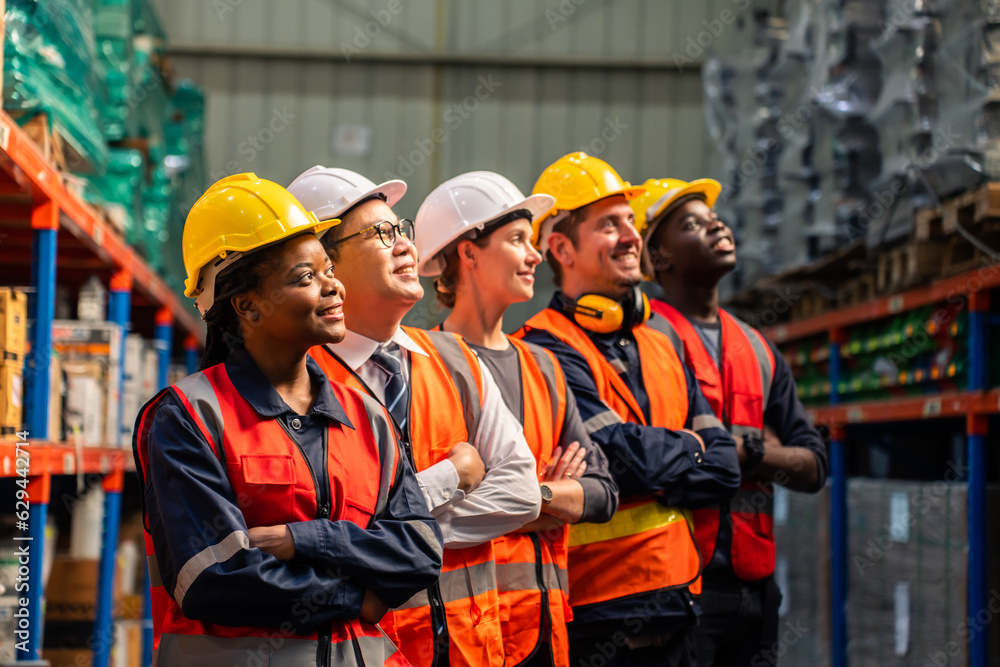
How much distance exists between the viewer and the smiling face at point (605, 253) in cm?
354

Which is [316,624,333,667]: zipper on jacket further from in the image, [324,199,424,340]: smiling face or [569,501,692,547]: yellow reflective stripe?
[569,501,692,547]: yellow reflective stripe

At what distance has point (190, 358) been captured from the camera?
9031 millimetres

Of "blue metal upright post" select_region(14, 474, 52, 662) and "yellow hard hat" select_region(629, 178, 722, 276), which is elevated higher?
"yellow hard hat" select_region(629, 178, 722, 276)

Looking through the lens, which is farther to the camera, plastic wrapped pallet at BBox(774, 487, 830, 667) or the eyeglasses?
plastic wrapped pallet at BBox(774, 487, 830, 667)

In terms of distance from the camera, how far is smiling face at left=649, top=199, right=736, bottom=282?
402 cm

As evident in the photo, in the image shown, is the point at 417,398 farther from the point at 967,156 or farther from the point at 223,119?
the point at 223,119

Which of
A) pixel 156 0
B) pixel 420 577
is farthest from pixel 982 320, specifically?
pixel 156 0

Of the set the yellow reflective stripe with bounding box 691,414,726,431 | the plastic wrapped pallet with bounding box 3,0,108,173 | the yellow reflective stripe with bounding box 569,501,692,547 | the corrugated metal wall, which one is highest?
the corrugated metal wall

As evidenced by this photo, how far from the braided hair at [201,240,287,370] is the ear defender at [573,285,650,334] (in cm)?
155

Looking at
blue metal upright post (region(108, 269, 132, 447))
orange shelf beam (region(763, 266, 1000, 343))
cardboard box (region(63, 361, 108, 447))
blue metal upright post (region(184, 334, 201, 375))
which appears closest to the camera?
cardboard box (region(63, 361, 108, 447))

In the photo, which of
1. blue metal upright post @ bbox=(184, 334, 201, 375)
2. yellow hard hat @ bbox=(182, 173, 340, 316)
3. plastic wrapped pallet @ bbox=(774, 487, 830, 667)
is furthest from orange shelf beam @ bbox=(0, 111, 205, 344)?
plastic wrapped pallet @ bbox=(774, 487, 830, 667)

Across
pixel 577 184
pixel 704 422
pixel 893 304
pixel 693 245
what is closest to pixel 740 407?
pixel 704 422

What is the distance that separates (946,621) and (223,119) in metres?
10.1

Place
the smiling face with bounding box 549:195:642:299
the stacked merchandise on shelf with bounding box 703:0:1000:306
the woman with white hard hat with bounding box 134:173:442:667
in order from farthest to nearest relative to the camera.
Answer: the stacked merchandise on shelf with bounding box 703:0:1000:306 → the smiling face with bounding box 549:195:642:299 → the woman with white hard hat with bounding box 134:173:442:667
